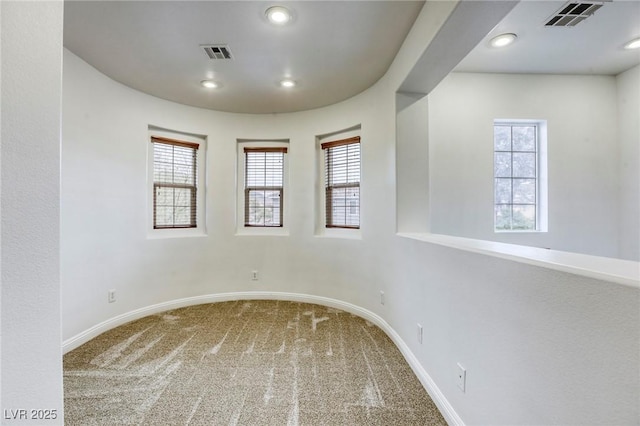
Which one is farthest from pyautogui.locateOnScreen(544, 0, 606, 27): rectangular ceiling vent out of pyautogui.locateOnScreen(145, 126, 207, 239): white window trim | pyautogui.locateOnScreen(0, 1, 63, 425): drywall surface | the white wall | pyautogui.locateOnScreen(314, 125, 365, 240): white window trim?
pyautogui.locateOnScreen(145, 126, 207, 239): white window trim

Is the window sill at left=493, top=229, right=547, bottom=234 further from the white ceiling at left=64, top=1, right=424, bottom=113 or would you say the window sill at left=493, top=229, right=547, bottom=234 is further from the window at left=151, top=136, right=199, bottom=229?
the window at left=151, top=136, right=199, bottom=229

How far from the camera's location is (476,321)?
1416 mm

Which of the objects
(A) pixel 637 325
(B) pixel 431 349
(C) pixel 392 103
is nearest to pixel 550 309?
(A) pixel 637 325

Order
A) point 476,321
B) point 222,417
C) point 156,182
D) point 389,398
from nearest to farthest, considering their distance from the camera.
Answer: point 476,321
point 222,417
point 389,398
point 156,182

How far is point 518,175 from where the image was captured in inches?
133

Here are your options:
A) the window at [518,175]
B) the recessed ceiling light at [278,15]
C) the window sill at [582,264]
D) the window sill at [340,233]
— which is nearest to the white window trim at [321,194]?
the window sill at [340,233]

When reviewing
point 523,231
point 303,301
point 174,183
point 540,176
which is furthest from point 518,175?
point 174,183

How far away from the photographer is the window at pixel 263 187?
165 inches

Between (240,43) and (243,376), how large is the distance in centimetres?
265

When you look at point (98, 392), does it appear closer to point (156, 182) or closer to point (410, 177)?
point (156, 182)

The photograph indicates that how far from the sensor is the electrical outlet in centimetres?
152

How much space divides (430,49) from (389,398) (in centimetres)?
231

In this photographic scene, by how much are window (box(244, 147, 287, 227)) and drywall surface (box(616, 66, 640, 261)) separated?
13.4 ft

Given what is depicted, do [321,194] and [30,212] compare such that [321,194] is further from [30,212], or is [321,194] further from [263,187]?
[30,212]
